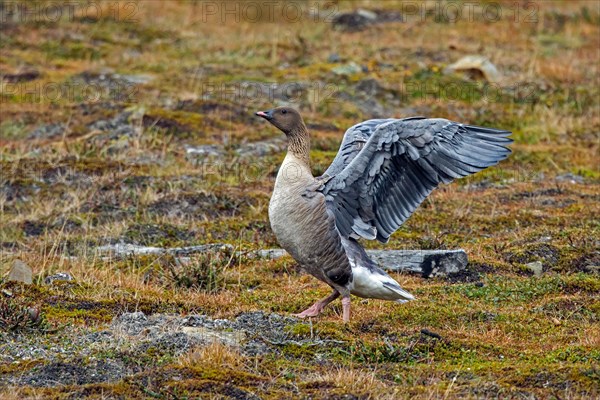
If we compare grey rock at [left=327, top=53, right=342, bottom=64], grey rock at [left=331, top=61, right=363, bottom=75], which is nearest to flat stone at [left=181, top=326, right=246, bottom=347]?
grey rock at [left=331, top=61, right=363, bottom=75]

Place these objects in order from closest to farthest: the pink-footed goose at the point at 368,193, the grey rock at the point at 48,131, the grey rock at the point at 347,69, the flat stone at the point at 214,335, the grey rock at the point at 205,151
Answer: the flat stone at the point at 214,335, the pink-footed goose at the point at 368,193, the grey rock at the point at 205,151, the grey rock at the point at 48,131, the grey rock at the point at 347,69

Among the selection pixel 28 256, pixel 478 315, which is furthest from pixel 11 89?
Result: pixel 478 315

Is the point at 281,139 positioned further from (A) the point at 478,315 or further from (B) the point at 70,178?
(A) the point at 478,315

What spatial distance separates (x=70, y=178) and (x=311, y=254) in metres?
6.23

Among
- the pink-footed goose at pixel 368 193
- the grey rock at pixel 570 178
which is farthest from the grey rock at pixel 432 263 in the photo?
the grey rock at pixel 570 178

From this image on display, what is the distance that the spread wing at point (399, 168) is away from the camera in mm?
8359

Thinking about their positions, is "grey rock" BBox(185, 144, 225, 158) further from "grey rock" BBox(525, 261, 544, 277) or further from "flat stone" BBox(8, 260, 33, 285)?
"grey rock" BBox(525, 261, 544, 277)

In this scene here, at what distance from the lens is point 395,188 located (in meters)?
8.64

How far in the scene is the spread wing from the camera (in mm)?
8359

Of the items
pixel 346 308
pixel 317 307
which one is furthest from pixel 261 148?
pixel 346 308

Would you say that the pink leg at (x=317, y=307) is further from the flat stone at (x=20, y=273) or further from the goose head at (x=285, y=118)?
the flat stone at (x=20, y=273)

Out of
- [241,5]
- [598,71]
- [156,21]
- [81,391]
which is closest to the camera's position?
[81,391]

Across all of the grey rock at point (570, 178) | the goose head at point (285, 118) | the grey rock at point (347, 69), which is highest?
the goose head at point (285, 118)

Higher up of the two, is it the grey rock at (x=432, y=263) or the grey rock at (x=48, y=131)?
the grey rock at (x=48, y=131)
